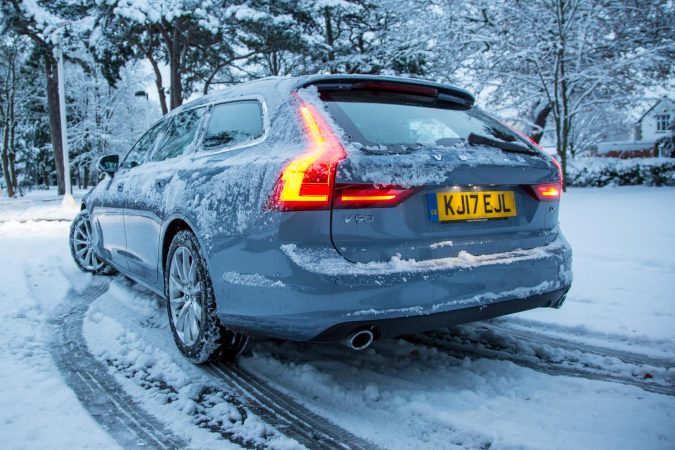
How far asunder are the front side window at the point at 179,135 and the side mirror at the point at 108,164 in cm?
87

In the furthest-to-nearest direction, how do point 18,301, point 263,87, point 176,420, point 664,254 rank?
point 664,254, point 18,301, point 263,87, point 176,420

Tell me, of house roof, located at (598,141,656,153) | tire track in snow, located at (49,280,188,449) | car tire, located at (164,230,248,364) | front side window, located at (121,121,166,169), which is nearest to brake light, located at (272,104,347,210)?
car tire, located at (164,230,248,364)

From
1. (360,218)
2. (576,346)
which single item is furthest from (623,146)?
(360,218)

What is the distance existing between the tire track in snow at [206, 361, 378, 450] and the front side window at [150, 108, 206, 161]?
153 cm

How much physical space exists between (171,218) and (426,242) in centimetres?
156

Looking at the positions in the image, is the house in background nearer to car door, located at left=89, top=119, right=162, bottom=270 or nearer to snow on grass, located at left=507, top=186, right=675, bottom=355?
snow on grass, located at left=507, top=186, right=675, bottom=355

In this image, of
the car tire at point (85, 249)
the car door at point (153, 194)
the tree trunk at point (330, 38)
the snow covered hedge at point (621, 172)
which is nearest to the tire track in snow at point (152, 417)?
the car door at point (153, 194)

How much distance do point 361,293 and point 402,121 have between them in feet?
3.19

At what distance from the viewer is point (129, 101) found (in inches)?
1602

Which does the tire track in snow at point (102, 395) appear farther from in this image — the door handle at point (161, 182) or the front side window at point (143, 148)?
the front side window at point (143, 148)

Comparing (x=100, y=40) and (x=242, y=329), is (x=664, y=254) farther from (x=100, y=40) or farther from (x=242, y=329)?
(x=100, y=40)

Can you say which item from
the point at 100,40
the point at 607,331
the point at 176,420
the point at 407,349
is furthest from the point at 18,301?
the point at 100,40

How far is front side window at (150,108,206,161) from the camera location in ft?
11.0

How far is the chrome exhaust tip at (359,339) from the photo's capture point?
2.12 m
